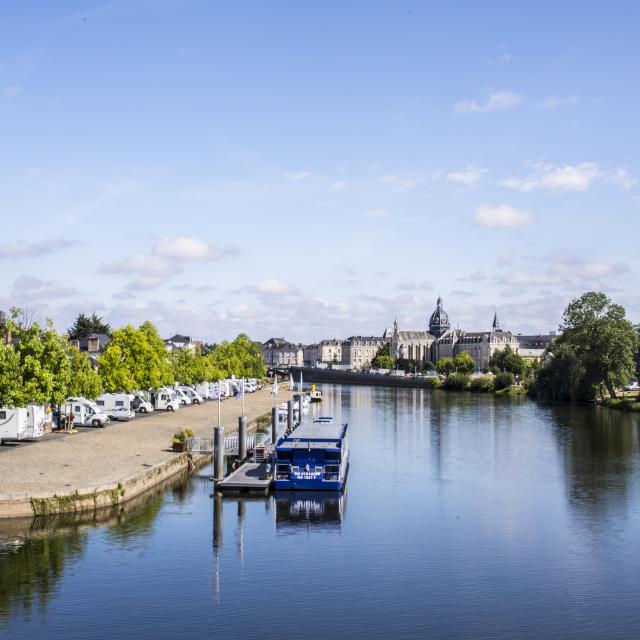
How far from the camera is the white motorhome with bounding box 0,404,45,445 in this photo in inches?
2098

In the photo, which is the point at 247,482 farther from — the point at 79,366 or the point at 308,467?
the point at 79,366

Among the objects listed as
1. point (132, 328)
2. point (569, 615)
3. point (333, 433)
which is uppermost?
point (132, 328)

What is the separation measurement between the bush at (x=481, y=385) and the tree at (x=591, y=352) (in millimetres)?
36940

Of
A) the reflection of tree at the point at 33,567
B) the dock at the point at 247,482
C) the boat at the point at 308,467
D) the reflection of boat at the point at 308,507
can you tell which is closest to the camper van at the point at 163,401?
the dock at the point at 247,482

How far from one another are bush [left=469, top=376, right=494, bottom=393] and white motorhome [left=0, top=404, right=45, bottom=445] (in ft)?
433

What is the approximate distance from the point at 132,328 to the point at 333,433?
141ft

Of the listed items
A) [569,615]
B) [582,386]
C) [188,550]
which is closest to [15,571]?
[188,550]

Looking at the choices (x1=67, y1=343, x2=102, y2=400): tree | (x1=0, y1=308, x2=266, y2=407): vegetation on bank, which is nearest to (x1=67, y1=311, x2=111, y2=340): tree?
(x1=0, y1=308, x2=266, y2=407): vegetation on bank

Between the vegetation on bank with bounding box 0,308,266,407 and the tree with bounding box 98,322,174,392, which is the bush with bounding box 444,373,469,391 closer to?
the vegetation on bank with bounding box 0,308,266,407

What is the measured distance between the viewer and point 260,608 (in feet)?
90.3

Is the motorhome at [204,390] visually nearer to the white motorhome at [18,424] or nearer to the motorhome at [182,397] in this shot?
the motorhome at [182,397]

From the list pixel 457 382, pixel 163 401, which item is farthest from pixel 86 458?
pixel 457 382

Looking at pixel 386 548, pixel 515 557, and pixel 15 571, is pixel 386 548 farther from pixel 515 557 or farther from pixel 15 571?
pixel 15 571

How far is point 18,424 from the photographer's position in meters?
53.5
